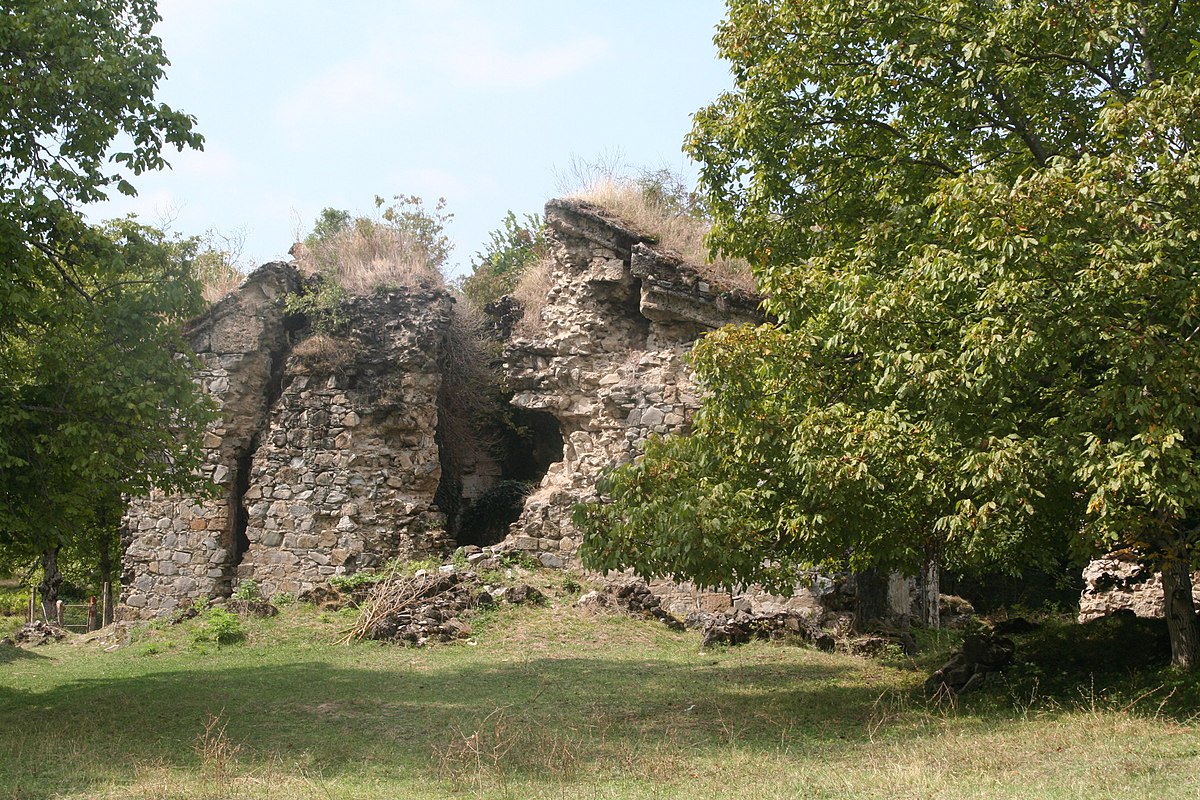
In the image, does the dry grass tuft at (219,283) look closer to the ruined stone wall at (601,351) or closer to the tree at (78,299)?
the ruined stone wall at (601,351)

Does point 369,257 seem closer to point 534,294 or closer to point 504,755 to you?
point 534,294

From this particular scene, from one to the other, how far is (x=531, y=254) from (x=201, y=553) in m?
7.85

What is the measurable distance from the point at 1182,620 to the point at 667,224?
9381mm

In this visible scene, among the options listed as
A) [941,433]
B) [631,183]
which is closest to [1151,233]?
[941,433]

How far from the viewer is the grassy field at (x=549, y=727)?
20.6 feet

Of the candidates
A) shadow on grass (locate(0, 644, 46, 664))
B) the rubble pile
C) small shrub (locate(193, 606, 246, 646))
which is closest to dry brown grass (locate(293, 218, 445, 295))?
the rubble pile

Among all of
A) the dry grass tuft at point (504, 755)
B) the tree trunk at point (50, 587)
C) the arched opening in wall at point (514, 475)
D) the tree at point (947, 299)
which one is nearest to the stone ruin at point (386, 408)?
the arched opening in wall at point (514, 475)

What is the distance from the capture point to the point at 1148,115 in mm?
7129

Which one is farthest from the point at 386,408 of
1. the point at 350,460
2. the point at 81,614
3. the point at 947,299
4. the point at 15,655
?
the point at 81,614

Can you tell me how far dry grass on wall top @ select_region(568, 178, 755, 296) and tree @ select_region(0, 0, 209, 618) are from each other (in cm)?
757

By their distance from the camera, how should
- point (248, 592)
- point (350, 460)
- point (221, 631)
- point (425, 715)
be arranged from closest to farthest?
point (425, 715), point (221, 631), point (248, 592), point (350, 460)

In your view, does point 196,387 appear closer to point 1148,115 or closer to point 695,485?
point 695,485

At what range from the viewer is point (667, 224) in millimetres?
15953

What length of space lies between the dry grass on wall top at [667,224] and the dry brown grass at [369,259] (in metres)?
3.06
